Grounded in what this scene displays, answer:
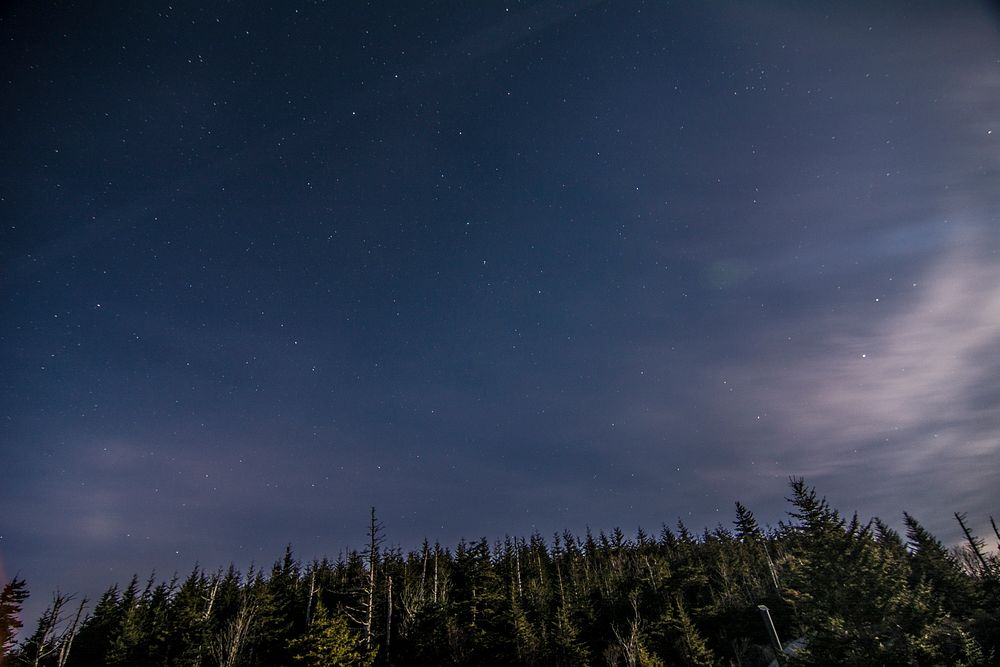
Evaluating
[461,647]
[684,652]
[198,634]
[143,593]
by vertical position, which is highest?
[143,593]

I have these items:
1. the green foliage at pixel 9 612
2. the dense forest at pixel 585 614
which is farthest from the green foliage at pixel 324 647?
the green foliage at pixel 9 612

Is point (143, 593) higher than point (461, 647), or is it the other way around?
point (143, 593)

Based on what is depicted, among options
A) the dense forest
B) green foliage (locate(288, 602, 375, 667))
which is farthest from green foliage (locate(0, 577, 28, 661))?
green foliage (locate(288, 602, 375, 667))

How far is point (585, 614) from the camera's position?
52.1m

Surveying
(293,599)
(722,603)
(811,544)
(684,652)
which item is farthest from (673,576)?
(293,599)

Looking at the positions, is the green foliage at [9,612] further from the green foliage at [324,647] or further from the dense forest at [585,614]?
the green foliage at [324,647]

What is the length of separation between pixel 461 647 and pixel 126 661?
4088 centimetres

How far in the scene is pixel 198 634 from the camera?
47.2 metres

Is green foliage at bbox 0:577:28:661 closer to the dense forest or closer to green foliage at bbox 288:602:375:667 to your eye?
the dense forest

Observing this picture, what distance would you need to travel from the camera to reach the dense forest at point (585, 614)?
23.5m

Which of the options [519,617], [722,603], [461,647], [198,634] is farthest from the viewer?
[722,603]

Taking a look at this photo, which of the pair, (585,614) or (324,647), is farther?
(585,614)

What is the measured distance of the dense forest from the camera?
23469mm

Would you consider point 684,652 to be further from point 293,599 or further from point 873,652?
point 293,599
